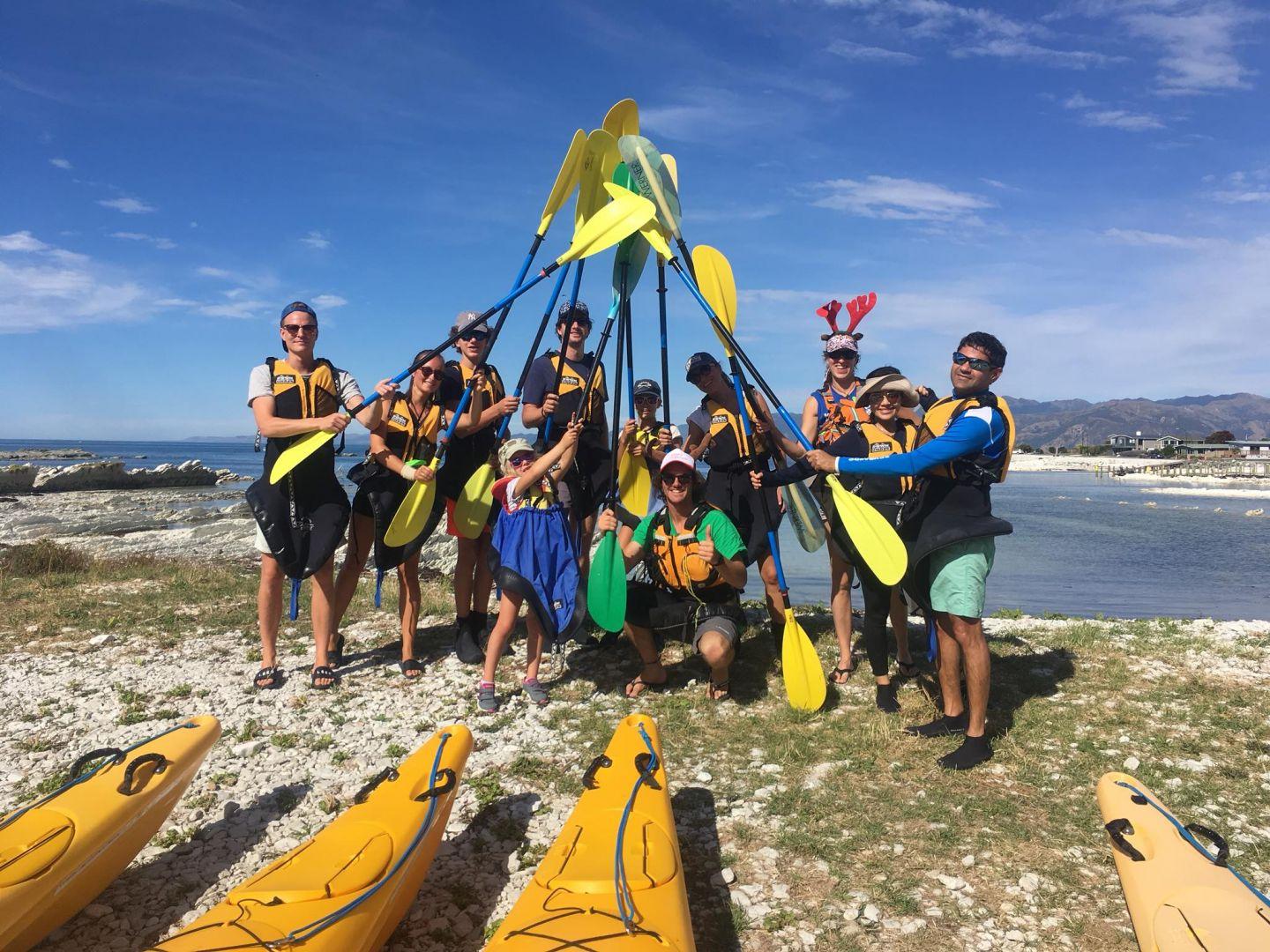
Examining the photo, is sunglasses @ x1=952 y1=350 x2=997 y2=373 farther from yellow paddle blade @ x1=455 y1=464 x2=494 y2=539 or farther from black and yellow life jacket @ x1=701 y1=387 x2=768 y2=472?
yellow paddle blade @ x1=455 y1=464 x2=494 y2=539

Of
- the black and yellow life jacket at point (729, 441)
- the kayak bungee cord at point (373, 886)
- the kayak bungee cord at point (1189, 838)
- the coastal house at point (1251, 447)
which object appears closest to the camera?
the kayak bungee cord at point (373, 886)

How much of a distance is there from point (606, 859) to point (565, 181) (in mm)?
4456

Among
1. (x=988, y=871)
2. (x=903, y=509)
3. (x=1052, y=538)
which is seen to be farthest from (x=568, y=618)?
(x=1052, y=538)

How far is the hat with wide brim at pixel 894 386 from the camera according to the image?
4344mm

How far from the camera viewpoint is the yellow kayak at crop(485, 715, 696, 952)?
2061 mm

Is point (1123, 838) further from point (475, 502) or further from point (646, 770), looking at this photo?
point (475, 502)

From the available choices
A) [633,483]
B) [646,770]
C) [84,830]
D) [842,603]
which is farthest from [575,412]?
[84,830]

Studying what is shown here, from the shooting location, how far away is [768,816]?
131 inches

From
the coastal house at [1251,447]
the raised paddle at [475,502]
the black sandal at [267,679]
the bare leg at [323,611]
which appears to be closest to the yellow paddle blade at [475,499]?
the raised paddle at [475,502]

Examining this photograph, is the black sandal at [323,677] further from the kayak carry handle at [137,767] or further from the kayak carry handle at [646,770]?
the kayak carry handle at [646,770]

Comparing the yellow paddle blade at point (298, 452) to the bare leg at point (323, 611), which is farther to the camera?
the bare leg at point (323, 611)

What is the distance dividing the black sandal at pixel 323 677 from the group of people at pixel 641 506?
2 centimetres

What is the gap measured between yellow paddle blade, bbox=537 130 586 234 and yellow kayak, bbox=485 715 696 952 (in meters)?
3.95

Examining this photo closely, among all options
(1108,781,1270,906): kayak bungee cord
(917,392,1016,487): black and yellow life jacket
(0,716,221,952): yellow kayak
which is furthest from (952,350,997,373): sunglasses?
(0,716,221,952): yellow kayak
